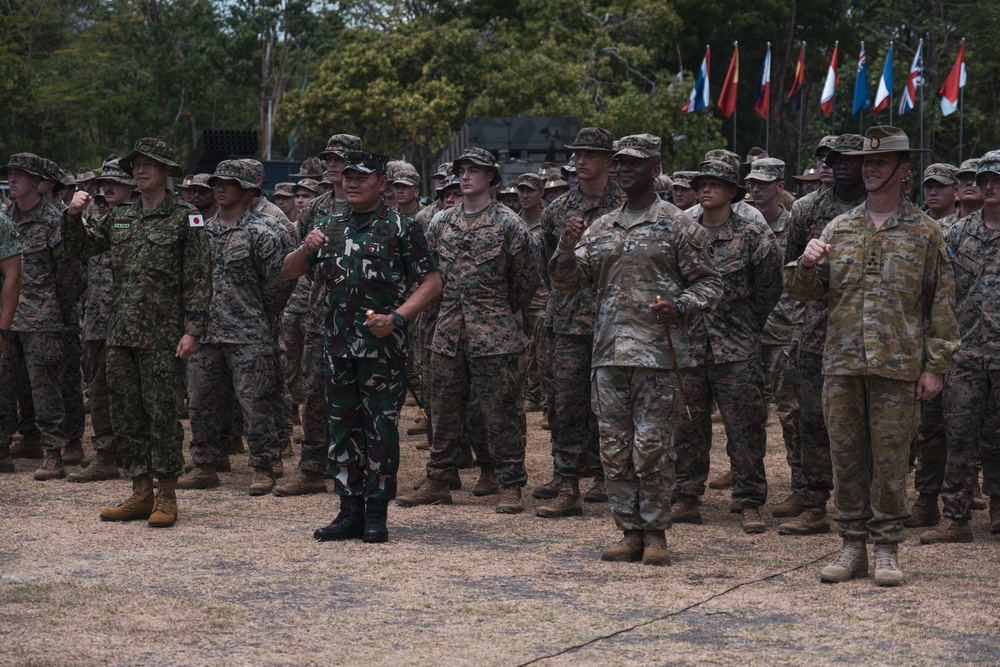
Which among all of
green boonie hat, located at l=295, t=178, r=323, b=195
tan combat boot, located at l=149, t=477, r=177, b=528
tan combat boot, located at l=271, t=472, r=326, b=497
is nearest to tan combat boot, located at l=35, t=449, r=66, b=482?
tan combat boot, located at l=271, t=472, r=326, b=497

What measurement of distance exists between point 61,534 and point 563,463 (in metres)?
3.19

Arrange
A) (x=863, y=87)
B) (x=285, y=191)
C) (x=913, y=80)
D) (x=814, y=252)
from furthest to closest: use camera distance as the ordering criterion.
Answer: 1. (x=863, y=87)
2. (x=913, y=80)
3. (x=285, y=191)
4. (x=814, y=252)

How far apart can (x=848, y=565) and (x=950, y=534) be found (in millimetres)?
1337

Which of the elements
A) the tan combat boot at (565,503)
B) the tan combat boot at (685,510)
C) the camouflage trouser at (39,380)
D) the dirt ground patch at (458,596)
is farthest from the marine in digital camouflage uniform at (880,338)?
the camouflage trouser at (39,380)

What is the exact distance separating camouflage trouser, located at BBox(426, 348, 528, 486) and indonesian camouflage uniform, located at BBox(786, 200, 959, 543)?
8.61 feet

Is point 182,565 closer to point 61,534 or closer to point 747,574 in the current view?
point 61,534

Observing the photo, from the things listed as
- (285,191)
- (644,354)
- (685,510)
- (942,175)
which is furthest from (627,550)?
(285,191)

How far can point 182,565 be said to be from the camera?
297 inches

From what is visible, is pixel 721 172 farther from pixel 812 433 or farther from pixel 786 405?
pixel 786 405

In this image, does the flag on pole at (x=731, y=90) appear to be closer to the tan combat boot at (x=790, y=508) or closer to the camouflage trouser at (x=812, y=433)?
the tan combat boot at (x=790, y=508)

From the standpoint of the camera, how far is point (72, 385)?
1117cm

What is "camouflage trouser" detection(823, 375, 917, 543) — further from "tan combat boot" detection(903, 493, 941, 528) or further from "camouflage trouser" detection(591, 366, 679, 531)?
"tan combat boot" detection(903, 493, 941, 528)

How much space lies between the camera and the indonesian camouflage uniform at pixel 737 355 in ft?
28.8

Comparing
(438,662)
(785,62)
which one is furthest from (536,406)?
(785,62)
